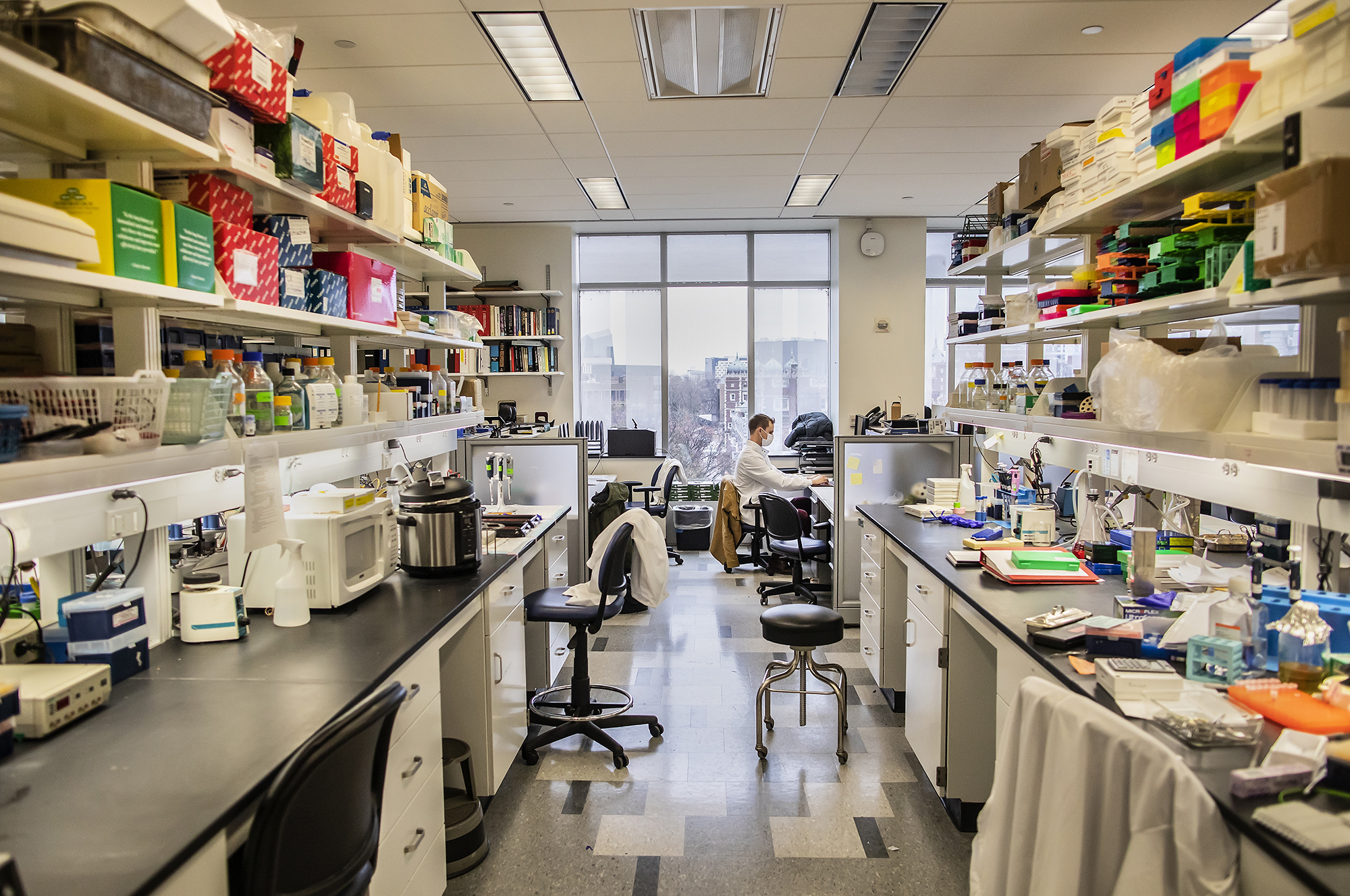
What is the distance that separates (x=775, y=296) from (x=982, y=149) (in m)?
2.92

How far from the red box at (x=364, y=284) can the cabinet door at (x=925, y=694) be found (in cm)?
229

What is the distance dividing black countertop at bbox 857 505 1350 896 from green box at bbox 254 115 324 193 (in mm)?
2286

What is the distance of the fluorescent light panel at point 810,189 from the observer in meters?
5.52

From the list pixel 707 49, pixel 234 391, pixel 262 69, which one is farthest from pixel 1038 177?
pixel 234 391

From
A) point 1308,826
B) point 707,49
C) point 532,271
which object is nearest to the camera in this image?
point 1308,826

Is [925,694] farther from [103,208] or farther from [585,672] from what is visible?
[103,208]

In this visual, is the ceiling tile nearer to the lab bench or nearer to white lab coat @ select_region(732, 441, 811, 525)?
the lab bench

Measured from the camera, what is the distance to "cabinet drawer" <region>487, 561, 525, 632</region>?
265 cm

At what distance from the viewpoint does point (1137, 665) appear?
1.65m

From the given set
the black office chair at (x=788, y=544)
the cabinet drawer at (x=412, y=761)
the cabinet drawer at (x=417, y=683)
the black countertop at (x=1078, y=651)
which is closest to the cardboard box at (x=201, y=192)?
the cabinet drawer at (x=417, y=683)

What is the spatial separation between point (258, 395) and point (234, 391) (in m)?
0.10

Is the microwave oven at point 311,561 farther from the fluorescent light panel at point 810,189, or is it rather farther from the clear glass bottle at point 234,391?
the fluorescent light panel at point 810,189

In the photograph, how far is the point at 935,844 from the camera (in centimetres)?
250

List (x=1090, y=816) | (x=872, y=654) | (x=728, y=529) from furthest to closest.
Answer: (x=728, y=529) < (x=872, y=654) < (x=1090, y=816)
